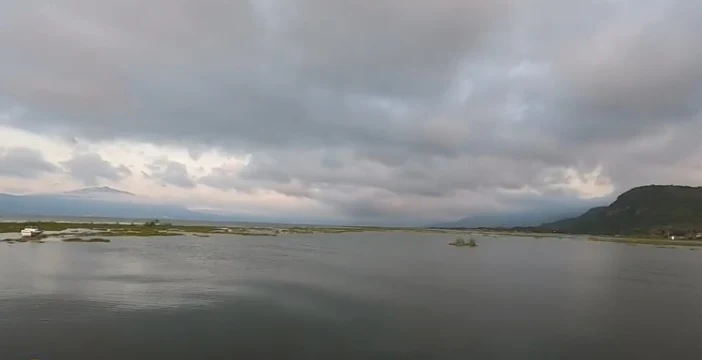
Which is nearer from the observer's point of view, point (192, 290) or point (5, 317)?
point (5, 317)

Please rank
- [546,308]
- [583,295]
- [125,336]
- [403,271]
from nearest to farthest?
[125,336]
[546,308]
[583,295]
[403,271]

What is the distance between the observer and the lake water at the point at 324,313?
1681 cm

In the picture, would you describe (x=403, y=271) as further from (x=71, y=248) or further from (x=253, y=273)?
(x=71, y=248)

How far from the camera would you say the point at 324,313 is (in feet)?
73.0

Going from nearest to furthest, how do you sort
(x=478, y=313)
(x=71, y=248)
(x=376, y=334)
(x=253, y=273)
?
(x=376, y=334)
(x=478, y=313)
(x=253, y=273)
(x=71, y=248)

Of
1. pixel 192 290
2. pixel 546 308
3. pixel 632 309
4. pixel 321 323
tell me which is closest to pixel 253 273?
pixel 192 290

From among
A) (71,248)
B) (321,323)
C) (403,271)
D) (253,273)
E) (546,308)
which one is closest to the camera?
(321,323)

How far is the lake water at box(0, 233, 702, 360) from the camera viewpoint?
55.2ft

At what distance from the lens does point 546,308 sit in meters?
Answer: 25.8

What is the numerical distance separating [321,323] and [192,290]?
10594 mm

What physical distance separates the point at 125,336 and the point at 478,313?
653 inches

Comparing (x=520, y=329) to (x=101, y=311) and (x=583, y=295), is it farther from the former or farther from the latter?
(x=101, y=311)

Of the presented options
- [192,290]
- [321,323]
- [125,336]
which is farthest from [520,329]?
[192,290]

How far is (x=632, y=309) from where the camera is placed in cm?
2647
